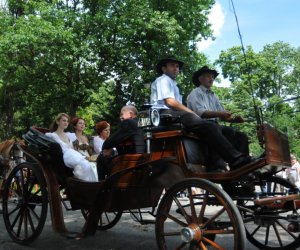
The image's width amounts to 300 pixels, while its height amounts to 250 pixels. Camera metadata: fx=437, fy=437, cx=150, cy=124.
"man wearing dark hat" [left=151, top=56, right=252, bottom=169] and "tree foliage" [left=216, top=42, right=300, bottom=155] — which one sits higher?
"tree foliage" [left=216, top=42, right=300, bottom=155]

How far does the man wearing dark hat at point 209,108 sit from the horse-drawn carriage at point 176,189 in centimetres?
40

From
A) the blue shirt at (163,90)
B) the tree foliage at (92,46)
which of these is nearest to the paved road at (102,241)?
the blue shirt at (163,90)

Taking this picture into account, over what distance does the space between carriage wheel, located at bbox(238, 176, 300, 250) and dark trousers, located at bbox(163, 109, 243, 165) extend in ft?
1.72

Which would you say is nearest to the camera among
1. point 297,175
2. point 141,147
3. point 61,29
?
point 141,147

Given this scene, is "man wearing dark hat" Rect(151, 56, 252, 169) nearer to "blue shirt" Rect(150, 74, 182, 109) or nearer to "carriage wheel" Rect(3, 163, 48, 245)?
"blue shirt" Rect(150, 74, 182, 109)

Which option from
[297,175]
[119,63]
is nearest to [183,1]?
[119,63]

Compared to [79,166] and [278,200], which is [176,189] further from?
[79,166]

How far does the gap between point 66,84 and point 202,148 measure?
49.8ft

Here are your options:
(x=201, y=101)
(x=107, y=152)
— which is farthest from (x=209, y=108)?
(x=107, y=152)

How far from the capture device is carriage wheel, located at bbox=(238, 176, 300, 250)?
13.3ft

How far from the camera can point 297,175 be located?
37.2 feet

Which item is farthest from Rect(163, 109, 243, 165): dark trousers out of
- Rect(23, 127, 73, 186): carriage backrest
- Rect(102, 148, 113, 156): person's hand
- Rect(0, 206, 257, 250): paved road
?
Rect(23, 127, 73, 186): carriage backrest

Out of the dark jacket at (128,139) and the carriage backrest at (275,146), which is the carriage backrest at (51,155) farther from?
the carriage backrest at (275,146)

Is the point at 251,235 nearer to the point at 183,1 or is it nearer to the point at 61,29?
the point at 61,29
